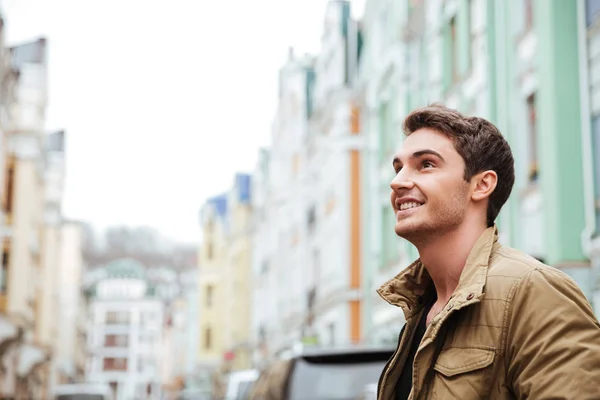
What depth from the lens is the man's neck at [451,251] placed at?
282 centimetres

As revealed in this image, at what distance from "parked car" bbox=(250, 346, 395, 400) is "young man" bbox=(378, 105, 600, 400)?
20.7 feet

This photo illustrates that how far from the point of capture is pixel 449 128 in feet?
9.39

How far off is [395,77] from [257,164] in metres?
36.7

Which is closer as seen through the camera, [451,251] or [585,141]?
[451,251]

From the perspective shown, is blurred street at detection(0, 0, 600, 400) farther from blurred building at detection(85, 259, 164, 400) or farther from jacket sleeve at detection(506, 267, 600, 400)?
blurred building at detection(85, 259, 164, 400)

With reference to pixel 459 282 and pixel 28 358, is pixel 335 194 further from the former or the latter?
pixel 459 282

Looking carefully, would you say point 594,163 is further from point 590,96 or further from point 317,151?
point 317,151

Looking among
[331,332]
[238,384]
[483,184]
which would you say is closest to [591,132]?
[238,384]

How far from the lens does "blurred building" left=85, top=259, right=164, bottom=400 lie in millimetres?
145750

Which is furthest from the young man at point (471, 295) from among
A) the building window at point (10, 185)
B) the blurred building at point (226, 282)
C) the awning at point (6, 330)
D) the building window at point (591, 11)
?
the blurred building at point (226, 282)

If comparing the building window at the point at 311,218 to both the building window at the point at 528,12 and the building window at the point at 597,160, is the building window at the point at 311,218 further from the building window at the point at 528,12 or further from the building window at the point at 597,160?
the building window at the point at 597,160

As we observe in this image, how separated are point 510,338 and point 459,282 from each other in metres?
0.24

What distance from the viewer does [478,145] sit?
9.31ft

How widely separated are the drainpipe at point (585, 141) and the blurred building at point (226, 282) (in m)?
46.6
